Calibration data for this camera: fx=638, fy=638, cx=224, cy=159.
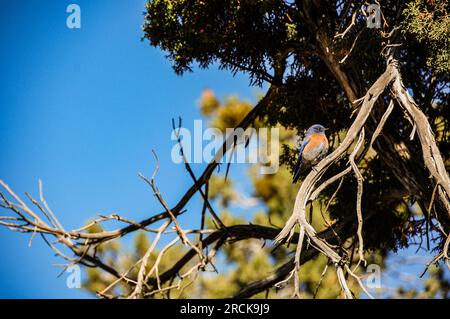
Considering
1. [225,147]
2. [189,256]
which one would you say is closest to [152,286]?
[189,256]

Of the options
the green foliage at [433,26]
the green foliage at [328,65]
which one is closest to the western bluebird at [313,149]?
the green foliage at [328,65]

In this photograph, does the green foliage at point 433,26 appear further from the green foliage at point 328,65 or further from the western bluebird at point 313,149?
the western bluebird at point 313,149

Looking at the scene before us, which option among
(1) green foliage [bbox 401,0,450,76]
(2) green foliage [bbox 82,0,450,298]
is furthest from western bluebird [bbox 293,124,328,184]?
(1) green foliage [bbox 401,0,450,76]

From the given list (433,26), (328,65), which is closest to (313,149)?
(328,65)

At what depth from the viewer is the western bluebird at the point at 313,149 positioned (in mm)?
6191

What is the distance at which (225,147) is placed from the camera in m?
7.55

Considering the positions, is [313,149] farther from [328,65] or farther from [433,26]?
[433,26]

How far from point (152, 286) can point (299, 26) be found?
11.4 ft

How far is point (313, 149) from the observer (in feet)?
20.3

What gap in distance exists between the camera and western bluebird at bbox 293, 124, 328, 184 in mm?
6191
